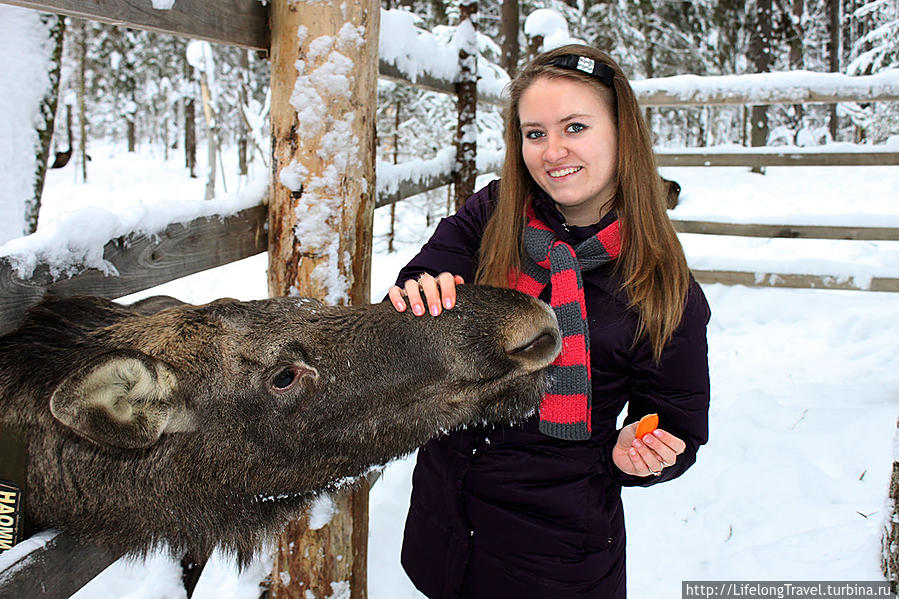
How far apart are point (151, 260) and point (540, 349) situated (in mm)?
1348

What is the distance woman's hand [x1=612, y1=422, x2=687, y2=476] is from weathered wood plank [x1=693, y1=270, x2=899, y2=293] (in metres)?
5.21

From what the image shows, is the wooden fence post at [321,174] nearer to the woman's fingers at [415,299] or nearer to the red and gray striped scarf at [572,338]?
the woman's fingers at [415,299]

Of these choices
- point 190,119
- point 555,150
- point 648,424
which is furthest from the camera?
point 190,119

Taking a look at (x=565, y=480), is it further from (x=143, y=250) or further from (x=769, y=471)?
(x=769, y=471)

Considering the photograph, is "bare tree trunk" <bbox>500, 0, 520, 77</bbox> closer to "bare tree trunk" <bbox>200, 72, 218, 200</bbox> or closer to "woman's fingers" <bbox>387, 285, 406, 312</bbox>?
"bare tree trunk" <bbox>200, 72, 218, 200</bbox>

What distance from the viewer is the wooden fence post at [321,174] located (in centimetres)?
248

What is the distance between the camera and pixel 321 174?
255 centimetres

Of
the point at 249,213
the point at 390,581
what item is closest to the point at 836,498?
the point at 390,581

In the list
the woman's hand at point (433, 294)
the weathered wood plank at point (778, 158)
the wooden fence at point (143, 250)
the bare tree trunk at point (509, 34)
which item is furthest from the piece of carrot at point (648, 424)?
the bare tree trunk at point (509, 34)

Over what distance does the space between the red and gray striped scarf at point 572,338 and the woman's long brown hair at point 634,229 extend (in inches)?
3.9

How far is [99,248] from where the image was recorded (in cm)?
186

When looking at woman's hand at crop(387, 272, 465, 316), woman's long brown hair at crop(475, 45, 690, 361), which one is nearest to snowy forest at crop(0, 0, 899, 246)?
woman's hand at crop(387, 272, 465, 316)

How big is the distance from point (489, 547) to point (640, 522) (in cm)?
211

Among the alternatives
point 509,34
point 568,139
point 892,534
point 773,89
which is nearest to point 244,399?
point 568,139
